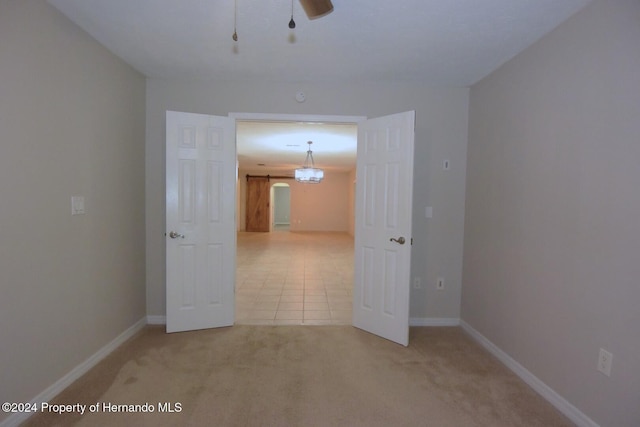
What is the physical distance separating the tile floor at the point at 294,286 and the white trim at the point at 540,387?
4.34ft

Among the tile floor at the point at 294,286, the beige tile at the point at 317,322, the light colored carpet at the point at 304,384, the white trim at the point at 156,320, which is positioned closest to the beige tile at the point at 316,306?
the tile floor at the point at 294,286

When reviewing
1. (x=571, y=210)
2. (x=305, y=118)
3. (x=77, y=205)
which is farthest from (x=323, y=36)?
(x=77, y=205)

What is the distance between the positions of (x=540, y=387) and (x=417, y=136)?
7.51ft

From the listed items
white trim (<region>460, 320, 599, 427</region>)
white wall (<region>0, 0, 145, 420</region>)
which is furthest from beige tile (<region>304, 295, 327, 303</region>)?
white wall (<region>0, 0, 145, 420</region>)

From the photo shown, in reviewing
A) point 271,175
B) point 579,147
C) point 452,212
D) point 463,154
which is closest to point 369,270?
point 452,212

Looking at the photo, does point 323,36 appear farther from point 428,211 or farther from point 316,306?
point 316,306

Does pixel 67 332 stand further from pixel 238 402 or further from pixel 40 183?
pixel 238 402

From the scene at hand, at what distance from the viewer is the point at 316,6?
1.60 meters

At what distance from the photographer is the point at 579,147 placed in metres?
1.85

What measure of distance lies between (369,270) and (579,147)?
1849mm

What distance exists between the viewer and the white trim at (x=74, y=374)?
168 cm

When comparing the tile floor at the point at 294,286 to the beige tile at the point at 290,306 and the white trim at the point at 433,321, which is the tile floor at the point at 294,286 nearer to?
the beige tile at the point at 290,306

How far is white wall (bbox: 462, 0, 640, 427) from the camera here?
157cm

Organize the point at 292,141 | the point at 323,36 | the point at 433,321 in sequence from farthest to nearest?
the point at 292,141 < the point at 433,321 < the point at 323,36
